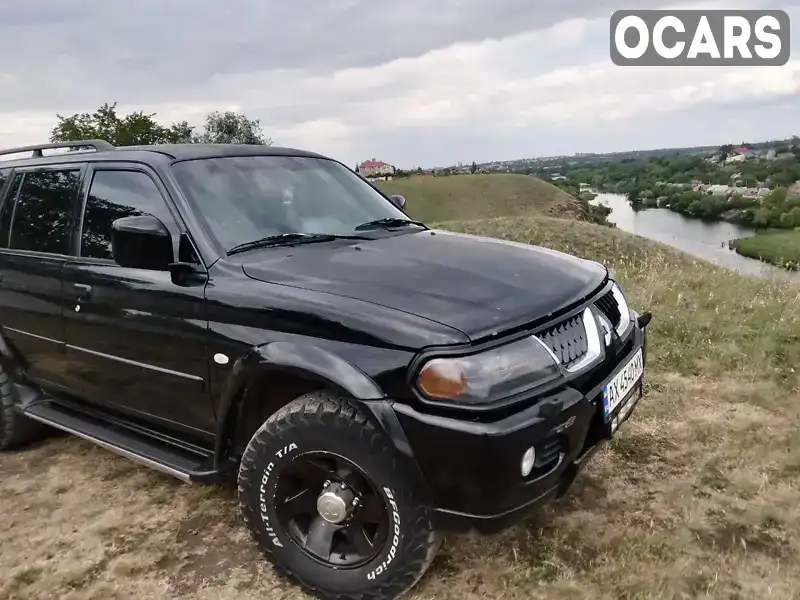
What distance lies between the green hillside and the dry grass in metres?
41.6

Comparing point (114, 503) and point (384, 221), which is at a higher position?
point (384, 221)

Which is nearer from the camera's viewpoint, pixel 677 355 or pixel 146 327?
pixel 146 327

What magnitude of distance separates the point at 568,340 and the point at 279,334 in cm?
109

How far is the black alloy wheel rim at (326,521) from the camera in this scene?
2320 mm

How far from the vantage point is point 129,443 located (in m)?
3.09

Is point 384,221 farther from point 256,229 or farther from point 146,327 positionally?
point 146,327

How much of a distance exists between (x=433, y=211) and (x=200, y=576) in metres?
46.2

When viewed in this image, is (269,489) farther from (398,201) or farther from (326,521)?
(398,201)

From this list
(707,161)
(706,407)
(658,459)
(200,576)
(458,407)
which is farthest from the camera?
(707,161)

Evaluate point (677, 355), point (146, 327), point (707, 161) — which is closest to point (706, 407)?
point (677, 355)

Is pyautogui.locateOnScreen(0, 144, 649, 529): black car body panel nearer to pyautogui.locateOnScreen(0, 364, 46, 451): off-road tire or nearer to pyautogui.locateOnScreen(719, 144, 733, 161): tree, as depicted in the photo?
pyautogui.locateOnScreen(0, 364, 46, 451): off-road tire

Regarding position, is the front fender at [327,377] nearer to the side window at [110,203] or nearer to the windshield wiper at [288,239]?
the windshield wiper at [288,239]

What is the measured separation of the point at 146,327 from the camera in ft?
9.47

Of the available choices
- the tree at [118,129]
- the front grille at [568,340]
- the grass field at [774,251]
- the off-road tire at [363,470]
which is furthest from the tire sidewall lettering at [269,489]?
the tree at [118,129]
